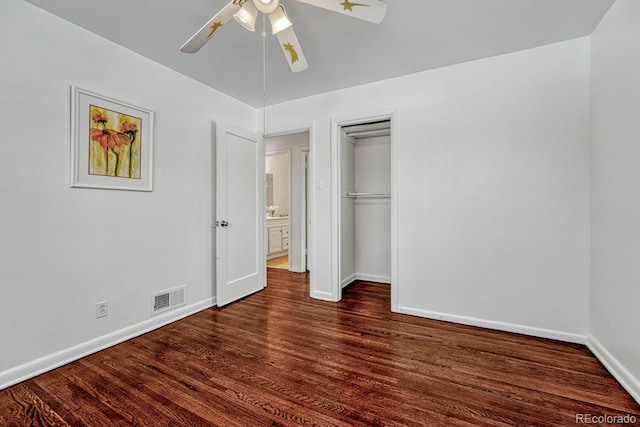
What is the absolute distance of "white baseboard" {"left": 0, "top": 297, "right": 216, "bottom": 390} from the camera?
1.82 metres

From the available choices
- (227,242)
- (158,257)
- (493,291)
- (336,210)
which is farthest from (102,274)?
(493,291)

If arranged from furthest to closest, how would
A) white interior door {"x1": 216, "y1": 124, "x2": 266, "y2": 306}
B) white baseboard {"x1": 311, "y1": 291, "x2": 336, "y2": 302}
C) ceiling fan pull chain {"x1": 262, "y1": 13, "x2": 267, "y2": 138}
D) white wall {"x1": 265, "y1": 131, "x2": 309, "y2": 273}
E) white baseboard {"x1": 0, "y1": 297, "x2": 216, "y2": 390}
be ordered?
white wall {"x1": 265, "y1": 131, "x2": 309, "y2": 273}, white baseboard {"x1": 311, "y1": 291, "x2": 336, "y2": 302}, white interior door {"x1": 216, "y1": 124, "x2": 266, "y2": 306}, ceiling fan pull chain {"x1": 262, "y1": 13, "x2": 267, "y2": 138}, white baseboard {"x1": 0, "y1": 297, "x2": 216, "y2": 390}

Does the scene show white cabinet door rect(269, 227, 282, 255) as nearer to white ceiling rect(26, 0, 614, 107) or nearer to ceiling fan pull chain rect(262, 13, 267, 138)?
ceiling fan pull chain rect(262, 13, 267, 138)

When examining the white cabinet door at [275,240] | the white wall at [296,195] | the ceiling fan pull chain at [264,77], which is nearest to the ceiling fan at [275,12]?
the ceiling fan pull chain at [264,77]

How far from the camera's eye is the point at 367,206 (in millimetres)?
4219

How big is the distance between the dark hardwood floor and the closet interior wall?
152 centimetres

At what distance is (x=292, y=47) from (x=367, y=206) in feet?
8.95

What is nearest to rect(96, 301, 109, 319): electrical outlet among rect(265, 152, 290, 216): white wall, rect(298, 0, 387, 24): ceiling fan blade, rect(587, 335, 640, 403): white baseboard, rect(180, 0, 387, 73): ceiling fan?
rect(180, 0, 387, 73): ceiling fan

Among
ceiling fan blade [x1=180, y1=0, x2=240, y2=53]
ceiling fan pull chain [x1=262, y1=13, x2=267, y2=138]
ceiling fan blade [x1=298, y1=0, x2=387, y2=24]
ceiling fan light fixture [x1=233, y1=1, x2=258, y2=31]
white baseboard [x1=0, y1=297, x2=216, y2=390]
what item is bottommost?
white baseboard [x1=0, y1=297, x2=216, y2=390]

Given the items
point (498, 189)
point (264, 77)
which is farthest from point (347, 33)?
point (498, 189)

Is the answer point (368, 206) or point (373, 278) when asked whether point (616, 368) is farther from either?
point (368, 206)

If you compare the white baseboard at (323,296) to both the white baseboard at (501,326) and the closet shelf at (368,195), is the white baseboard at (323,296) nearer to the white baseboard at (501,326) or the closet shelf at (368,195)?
the white baseboard at (501,326)

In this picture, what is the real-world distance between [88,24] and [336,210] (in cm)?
262

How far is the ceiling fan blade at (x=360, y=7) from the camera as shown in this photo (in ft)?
4.82
